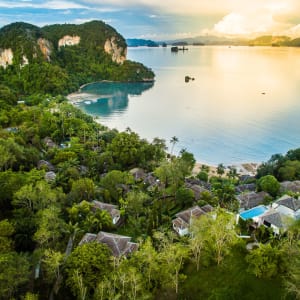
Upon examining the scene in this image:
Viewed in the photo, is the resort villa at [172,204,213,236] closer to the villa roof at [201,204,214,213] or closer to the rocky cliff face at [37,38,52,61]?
the villa roof at [201,204,214,213]

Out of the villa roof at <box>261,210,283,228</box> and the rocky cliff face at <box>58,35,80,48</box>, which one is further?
the rocky cliff face at <box>58,35,80,48</box>

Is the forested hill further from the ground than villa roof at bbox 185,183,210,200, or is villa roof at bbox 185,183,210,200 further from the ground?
the forested hill

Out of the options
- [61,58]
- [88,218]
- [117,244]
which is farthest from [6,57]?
[117,244]

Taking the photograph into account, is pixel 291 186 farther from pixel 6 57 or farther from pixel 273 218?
pixel 6 57

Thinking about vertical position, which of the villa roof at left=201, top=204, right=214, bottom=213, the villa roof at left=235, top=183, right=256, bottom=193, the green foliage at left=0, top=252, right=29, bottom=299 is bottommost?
the villa roof at left=235, top=183, right=256, bottom=193

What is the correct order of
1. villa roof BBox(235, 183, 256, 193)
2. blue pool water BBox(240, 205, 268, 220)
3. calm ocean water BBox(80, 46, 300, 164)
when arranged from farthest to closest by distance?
calm ocean water BBox(80, 46, 300, 164) < villa roof BBox(235, 183, 256, 193) < blue pool water BBox(240, 205, 268, 220)

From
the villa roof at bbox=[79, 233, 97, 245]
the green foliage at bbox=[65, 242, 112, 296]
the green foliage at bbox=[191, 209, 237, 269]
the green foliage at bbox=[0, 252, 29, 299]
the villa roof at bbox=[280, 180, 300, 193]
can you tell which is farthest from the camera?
the villa roof at bbox=[280, 180, 300, 193]

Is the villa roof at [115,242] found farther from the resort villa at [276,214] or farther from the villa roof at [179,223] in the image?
the resort villa at [276,214]

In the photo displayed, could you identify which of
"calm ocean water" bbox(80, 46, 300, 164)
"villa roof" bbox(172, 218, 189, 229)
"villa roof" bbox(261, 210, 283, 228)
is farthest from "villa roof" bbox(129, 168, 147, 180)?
"villa roof" bbox(261, 210, 283, 228)
